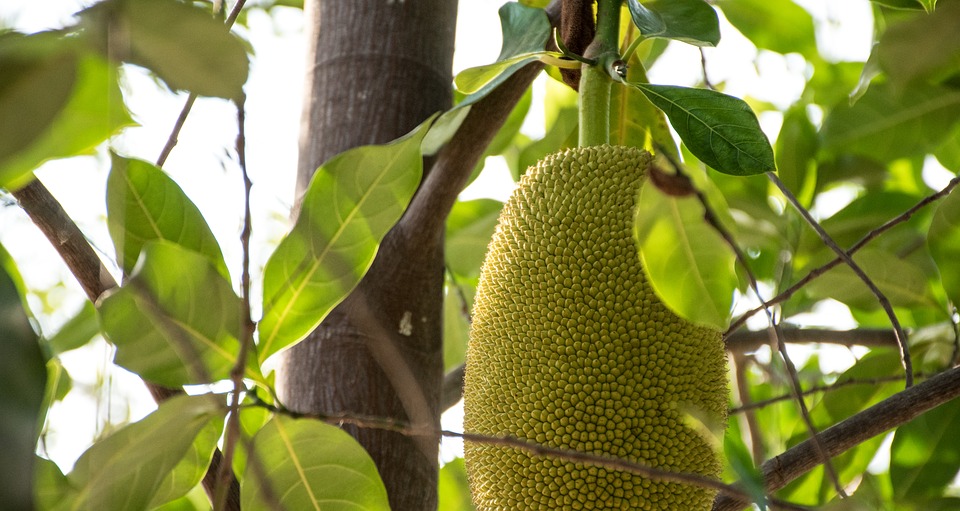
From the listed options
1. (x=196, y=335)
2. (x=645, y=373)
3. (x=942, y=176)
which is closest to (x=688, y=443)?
(x=645, y=373)

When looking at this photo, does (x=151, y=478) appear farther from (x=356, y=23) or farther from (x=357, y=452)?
Answer: (x=356, y=23)

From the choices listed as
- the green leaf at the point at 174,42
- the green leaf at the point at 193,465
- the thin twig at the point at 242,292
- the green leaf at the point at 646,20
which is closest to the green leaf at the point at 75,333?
the green leaf at the point at 193,465

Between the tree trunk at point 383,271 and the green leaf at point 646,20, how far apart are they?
0.86ft

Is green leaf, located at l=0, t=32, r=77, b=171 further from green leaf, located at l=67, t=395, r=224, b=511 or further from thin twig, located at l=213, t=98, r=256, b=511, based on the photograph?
green leaf, located at l=67, t=395, r=224, b=511

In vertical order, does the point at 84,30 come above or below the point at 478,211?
below

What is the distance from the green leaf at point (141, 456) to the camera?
19.3 inches

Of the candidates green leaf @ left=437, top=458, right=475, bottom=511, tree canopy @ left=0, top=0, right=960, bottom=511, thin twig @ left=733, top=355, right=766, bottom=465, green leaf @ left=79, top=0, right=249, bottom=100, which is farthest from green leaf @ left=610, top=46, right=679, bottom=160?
green leaf @ left=79, top=0, right=249, bottom=100

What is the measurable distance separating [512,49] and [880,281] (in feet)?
1.66

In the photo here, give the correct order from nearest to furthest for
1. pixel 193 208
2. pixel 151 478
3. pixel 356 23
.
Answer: pixel 151 478, pixel 193 208, pixel 356 23

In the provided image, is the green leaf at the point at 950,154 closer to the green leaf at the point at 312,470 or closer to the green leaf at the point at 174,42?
the green leaf at the point at 312,470

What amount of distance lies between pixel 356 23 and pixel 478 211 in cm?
32

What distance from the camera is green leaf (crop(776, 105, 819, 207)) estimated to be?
107 centimetres

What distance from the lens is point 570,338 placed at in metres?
0.61

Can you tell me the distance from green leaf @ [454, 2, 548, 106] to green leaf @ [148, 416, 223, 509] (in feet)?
1.02
